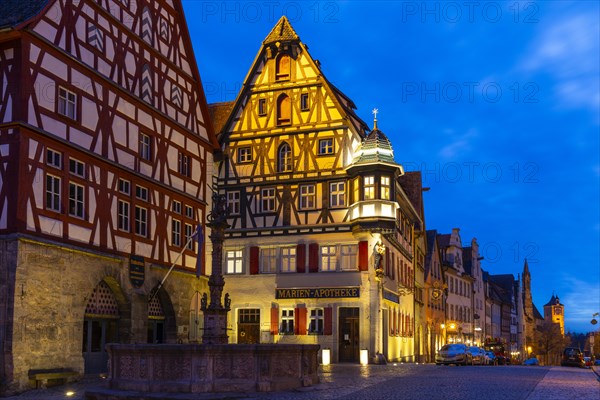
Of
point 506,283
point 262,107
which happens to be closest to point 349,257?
point 262,107

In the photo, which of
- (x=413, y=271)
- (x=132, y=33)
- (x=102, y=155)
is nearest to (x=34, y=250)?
(x=102, y=155)

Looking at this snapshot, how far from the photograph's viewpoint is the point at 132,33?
3162 cm

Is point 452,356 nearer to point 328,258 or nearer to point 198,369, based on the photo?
point 328,258

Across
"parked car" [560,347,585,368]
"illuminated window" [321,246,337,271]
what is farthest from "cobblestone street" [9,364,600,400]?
"parked car" [560,347,585,368]

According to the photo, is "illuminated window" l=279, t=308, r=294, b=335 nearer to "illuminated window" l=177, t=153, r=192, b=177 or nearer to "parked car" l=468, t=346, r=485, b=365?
"illuminated window" l=177, t=153, r=192, b=177

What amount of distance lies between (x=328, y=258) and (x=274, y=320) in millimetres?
4550

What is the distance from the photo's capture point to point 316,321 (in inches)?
1634

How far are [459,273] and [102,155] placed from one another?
55077mm

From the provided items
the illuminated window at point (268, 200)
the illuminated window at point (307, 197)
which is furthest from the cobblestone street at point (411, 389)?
the illuminated window at point (268, 200)

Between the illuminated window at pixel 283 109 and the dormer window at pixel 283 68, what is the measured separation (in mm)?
1032

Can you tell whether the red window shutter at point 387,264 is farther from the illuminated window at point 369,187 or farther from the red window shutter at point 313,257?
the illuminated window at point 369,187

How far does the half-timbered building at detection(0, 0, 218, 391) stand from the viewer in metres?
24.4

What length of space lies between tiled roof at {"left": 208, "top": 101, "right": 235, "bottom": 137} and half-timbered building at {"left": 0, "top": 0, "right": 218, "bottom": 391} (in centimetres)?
1022

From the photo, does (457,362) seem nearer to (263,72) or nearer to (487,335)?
(263,72)
